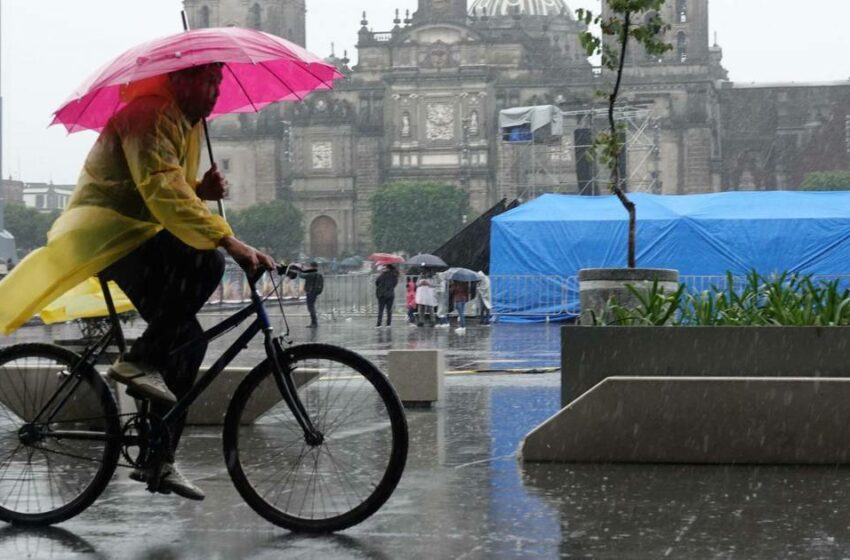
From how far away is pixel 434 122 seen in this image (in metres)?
101

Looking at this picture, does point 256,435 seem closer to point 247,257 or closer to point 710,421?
point 247,257

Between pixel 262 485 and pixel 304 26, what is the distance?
107m

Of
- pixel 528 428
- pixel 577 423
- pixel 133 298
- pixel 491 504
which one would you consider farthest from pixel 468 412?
pixel 133 298

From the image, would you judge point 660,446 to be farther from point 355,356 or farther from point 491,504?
point 355,356

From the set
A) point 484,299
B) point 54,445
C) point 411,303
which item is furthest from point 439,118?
point 54,445

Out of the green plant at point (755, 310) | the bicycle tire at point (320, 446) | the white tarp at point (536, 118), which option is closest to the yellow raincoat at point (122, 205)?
the bicycle tire at point (320, 446)

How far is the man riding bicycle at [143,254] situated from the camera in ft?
15.1

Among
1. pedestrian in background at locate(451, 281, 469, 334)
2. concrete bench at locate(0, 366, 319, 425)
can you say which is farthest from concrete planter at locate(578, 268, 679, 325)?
pedestrian in background at locate(451, 281, 469, 334)

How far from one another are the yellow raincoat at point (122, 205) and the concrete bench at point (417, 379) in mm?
4220

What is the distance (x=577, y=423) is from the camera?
234 inches

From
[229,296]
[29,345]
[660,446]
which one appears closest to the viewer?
[29,345]

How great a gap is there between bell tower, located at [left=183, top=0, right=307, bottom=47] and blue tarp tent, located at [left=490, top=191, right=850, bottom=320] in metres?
A: 75.4

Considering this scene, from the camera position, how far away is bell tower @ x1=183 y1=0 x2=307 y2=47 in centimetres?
10306

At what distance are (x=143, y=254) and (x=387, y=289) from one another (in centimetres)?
2485
